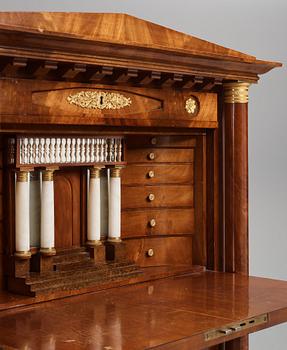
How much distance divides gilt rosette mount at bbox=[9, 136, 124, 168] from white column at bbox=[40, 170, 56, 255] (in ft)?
0.19

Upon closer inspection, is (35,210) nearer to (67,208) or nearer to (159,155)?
(67,208)

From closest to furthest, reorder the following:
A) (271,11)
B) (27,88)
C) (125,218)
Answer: (27,88) → (125,218) → (271,11)

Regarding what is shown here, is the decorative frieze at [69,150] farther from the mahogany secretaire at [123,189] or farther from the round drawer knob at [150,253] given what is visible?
the round drawer knob at [150,253]

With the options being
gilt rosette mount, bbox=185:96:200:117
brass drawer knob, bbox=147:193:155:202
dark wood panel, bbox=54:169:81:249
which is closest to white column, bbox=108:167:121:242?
dark wood panel, bbox=54:169:81:249

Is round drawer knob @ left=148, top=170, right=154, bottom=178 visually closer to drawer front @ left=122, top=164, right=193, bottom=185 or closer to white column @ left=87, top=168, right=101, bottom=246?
drawer front @ left=122, top=164, right=193, bottom=185

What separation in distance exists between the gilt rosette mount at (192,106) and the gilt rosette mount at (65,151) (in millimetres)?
284

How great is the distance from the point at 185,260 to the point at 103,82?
942 millimetres

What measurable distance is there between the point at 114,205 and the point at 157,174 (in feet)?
1.08

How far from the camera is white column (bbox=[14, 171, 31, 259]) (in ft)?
9.05

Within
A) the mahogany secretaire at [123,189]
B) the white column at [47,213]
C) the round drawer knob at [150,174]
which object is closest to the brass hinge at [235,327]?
the mahogany secretaire at [123,189]

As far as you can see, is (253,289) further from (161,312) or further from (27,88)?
(27,88)

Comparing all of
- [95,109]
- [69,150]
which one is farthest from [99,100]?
[69,150]

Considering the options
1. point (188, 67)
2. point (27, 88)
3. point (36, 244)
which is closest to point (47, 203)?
point (36, 244)

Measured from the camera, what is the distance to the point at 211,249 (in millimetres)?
3404
